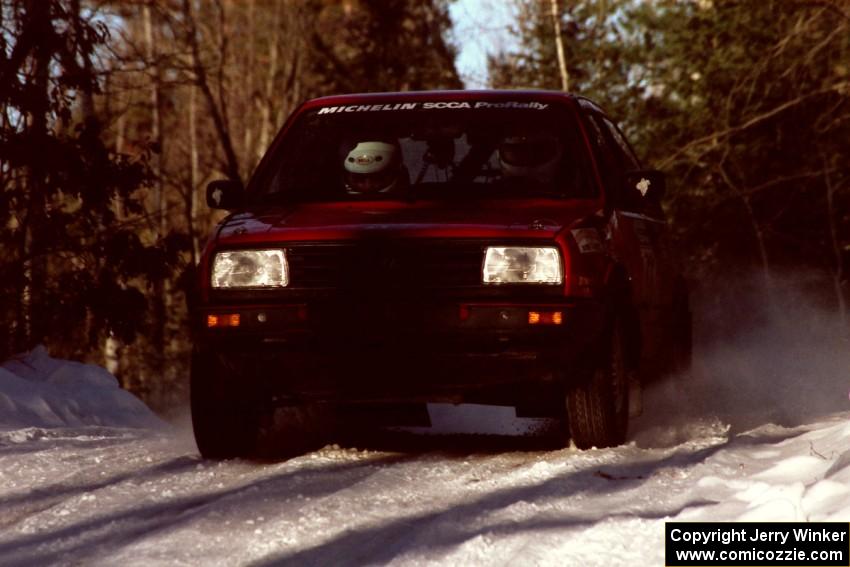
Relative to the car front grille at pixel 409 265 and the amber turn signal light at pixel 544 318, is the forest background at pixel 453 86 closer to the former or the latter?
the car front grille at pixel 409 265

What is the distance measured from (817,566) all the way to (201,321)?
3349mm

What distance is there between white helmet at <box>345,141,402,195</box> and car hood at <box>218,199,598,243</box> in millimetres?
256

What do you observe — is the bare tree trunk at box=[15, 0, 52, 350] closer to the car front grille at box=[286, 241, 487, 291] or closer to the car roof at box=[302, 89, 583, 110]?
the car roof at box=[302, 89, 583, 110]

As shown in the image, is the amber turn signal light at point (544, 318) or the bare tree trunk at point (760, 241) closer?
the amber turn signal light at point (544, 318)

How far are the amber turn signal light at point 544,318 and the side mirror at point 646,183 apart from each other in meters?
1.42

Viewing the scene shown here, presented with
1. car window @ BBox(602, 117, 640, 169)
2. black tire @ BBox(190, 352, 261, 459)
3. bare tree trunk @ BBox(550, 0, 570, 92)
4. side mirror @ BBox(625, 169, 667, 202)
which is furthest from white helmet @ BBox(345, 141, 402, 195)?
bare tree trunk @ BBox(550, 0, 570, 92)

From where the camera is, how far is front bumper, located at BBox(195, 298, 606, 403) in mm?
6582

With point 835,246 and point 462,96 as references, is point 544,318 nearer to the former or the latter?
point 462,96

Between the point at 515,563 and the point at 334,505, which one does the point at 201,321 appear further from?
the point at 515,563

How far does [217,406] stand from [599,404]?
1.78 m

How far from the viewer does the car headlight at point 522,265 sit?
6633mm

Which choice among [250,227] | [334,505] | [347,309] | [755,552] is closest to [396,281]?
[347,309]

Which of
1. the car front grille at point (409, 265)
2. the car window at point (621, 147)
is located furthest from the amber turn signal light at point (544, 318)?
the car window at point (621, 147)

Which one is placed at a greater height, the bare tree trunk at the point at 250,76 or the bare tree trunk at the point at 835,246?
the bare tree trunk at the point at 250,76
